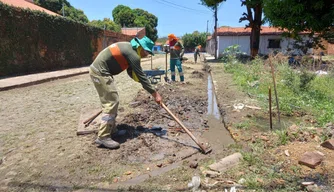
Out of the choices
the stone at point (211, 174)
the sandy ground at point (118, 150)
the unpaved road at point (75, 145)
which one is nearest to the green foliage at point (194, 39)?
the sandy ground at point (118, 150)

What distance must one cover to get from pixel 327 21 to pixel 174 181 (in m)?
9.04

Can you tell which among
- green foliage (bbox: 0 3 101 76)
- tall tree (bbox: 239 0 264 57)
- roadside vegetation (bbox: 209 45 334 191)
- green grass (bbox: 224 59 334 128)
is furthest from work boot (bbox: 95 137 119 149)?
tall tree (bbox: 239 0 264 57)

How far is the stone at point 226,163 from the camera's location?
2656 mm

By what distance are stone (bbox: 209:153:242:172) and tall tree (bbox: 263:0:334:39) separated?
7676 millimetres

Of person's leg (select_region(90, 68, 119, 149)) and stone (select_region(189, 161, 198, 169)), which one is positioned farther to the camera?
person's leg (select_region(90, 68, 119, 149))

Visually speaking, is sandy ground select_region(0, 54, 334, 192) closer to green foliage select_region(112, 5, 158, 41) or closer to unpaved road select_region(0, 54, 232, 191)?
unpaved road select_region(0, 54, 232, 191)

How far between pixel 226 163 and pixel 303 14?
823cm

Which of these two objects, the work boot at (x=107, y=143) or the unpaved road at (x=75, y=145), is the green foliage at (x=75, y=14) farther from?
the work boot at (x=107, y=143)

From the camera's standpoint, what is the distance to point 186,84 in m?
8.41

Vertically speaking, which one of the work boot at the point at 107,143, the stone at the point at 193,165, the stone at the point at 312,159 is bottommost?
the stone at the point at 193,165

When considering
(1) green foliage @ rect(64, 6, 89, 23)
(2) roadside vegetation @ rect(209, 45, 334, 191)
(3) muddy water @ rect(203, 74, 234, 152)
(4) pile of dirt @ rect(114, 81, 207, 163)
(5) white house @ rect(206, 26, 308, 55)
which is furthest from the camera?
(1) green foliage @ rect(64, 6, 89, 23)

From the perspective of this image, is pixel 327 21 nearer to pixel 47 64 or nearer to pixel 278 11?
pixel 278 11

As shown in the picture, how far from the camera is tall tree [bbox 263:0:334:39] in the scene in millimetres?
8195

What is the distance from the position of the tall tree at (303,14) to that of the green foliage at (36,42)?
10.9 metres
